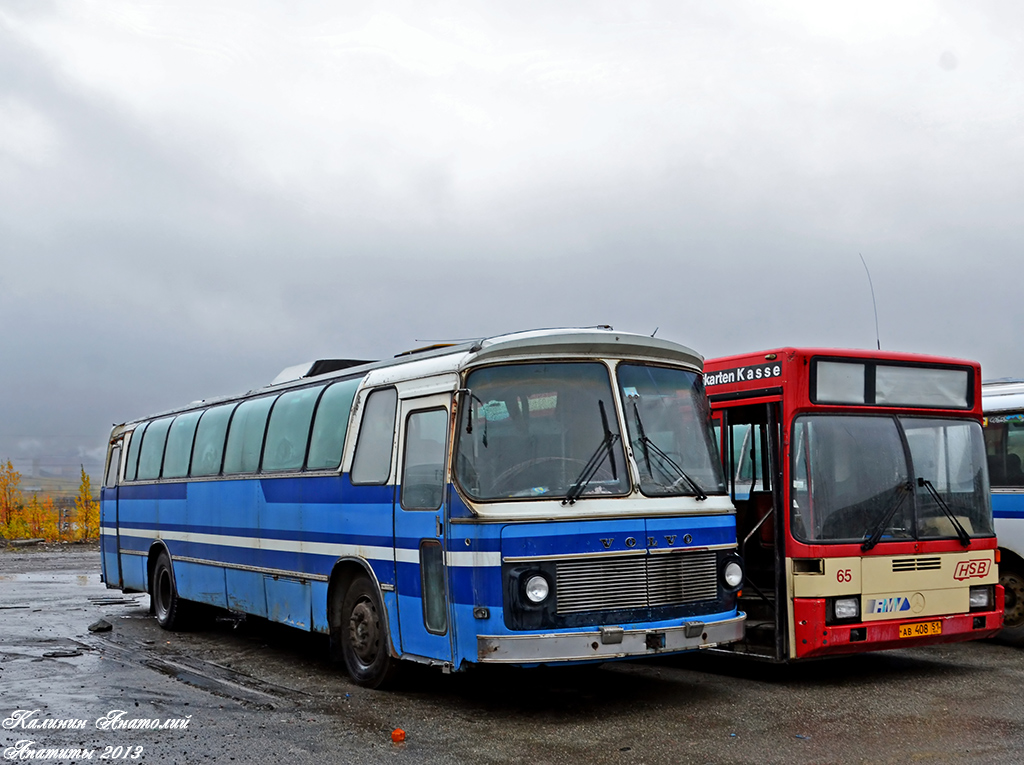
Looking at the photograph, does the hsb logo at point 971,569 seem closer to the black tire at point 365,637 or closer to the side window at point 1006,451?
the side window at point 1006,451

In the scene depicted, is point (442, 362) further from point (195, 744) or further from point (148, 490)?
point (148, 490)

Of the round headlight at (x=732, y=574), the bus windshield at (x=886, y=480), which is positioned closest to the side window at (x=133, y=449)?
the round headlight at (x=732, y=574)

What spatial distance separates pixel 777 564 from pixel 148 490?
10454 mm

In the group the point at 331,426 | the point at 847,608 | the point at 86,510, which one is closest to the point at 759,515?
the point at 847,608

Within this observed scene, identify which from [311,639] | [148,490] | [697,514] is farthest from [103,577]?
[697,514]

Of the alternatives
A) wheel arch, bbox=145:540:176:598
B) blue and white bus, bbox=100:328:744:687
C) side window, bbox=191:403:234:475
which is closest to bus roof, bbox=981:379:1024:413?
blue and white bus, bbox=100:328:744:687

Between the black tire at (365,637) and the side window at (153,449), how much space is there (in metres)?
6.96

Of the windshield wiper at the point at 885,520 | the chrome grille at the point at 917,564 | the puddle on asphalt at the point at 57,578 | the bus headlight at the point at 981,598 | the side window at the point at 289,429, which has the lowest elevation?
the puddle on asphalt at the point at 57,578

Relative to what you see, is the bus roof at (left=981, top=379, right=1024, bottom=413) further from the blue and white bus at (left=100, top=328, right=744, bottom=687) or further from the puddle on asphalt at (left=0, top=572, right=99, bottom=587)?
the puddle on asphalt at (left=0, top=572, right=99, bottom=587)

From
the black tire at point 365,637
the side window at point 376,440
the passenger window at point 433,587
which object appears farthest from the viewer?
the side window at point 376,440

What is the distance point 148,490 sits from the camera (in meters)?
17.3

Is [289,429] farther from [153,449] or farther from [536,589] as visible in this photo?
[153,449]

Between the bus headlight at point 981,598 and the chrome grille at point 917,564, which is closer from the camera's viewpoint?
the chrome grille at point 917,564

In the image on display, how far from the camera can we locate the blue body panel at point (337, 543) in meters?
8.81
